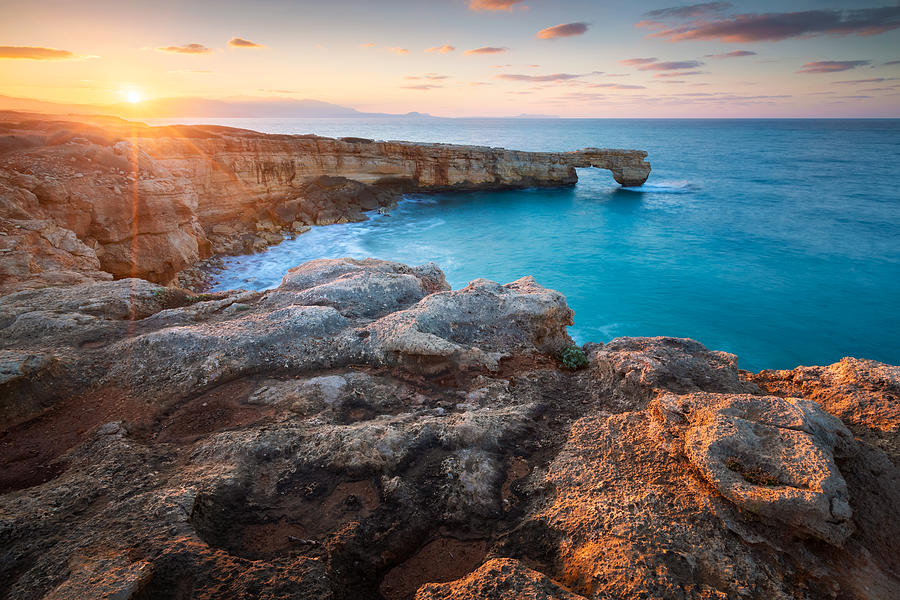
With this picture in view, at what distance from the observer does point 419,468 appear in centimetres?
463

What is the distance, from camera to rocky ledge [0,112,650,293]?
45.0ft

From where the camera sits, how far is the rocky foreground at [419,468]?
335cm

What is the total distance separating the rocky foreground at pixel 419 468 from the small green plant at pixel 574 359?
0.19 m

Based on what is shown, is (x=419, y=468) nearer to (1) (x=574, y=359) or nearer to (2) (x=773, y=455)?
(2) (x=773, y=455)

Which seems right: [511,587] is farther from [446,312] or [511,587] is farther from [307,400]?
[446,312]

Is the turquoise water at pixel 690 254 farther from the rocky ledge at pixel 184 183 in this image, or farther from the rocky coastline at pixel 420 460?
the rocky coastline at pixel 420 460

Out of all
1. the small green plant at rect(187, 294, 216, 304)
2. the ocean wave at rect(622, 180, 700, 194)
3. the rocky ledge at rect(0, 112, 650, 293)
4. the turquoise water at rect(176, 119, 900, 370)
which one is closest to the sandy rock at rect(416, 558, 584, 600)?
the small green plant at rect(187, 294, 216, 304)

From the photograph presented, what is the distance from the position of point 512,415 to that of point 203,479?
367cm

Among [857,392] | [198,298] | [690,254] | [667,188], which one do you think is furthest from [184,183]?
[667,188]

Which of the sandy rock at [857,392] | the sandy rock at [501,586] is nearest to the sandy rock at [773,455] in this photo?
the sandy rock at [857,392]

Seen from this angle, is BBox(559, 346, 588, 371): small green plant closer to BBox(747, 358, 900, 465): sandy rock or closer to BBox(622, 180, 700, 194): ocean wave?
BBox(747, 358, 900, 465): sandy rock

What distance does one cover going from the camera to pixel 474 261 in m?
30.7

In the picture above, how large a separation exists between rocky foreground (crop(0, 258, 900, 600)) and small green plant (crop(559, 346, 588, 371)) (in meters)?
0.19

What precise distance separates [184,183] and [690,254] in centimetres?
3331
